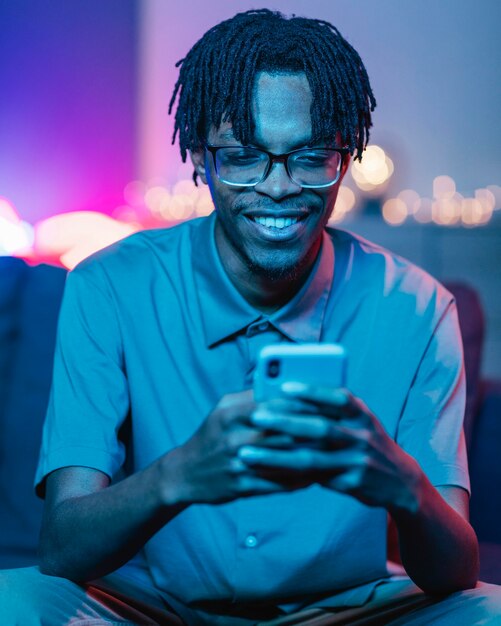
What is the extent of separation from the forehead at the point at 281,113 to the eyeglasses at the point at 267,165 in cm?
1

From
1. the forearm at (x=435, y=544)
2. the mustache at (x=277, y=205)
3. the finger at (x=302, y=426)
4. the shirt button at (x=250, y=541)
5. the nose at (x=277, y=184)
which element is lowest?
the shirt button at (x=250, y=541)

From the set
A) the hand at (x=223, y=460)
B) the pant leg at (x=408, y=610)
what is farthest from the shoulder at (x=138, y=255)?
the pant leg at (x=408, y=610)

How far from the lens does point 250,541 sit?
1.23 m

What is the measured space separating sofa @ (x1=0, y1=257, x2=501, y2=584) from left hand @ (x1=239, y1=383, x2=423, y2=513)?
755 millimetres

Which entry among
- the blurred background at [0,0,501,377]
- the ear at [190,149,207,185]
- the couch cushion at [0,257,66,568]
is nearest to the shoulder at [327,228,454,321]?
the ear at [190,149,207,185]

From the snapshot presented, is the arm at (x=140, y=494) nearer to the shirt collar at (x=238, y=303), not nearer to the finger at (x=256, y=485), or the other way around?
the finger at (x=256, y=485)

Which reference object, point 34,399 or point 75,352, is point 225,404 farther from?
point 34,399

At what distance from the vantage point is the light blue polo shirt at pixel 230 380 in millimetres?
1239

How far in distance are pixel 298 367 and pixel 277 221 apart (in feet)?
1.52

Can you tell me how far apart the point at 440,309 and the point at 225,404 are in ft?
1.97

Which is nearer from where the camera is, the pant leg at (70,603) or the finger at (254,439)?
the finger at (254,439)

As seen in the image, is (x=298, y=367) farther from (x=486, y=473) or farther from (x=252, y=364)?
(x=486, y=473)

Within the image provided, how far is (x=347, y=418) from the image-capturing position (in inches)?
34.6

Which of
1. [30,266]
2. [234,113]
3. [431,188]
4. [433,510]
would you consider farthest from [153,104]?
[433,510]
